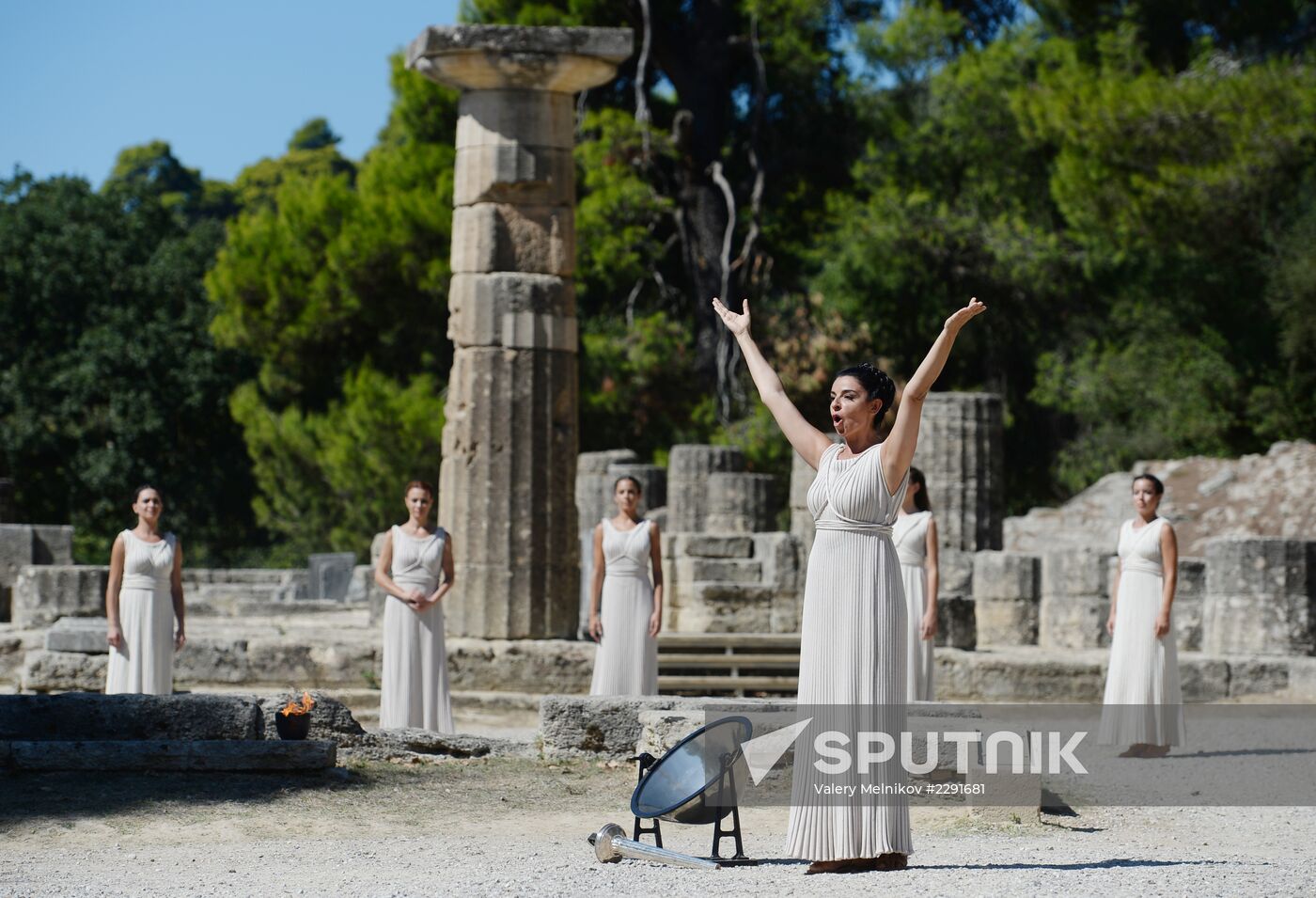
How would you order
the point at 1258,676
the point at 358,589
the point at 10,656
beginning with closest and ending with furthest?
1. the point at 1258,676
2. the point at 10,656
3. the point at 358,589

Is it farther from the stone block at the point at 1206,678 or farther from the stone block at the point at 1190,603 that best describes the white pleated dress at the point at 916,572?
the stone block at the point at 1190,603

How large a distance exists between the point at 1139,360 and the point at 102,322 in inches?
767

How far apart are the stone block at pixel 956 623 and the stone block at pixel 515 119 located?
4914mm

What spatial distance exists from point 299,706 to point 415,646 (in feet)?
5.97

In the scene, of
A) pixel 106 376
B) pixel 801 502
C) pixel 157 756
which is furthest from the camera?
pixel 106 376

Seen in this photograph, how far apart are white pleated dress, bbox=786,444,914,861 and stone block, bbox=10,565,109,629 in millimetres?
10076

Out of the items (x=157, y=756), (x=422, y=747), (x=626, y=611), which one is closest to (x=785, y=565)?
(x=626, y=611)

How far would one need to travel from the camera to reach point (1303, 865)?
6.54m

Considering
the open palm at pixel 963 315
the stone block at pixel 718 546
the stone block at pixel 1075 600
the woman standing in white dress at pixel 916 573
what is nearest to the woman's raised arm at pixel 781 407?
the open palm at pixel 963 315

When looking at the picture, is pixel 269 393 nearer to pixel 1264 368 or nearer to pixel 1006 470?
pixel 1006 470

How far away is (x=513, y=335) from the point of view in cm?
1350

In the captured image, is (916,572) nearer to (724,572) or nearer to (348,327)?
(724,572)

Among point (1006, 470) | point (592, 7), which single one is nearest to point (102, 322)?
point (592, 7)

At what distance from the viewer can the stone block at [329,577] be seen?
23.4 m
